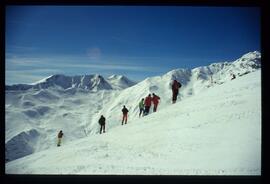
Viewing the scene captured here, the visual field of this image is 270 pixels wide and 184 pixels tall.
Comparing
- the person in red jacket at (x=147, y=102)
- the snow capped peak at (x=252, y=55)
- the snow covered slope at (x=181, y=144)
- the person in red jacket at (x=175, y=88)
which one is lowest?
the snow covered slope at (x=181, y=144)

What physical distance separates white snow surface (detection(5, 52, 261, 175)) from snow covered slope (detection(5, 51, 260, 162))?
1cm

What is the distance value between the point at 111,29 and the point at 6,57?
1.34 m

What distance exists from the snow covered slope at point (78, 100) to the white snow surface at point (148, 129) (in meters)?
0.01

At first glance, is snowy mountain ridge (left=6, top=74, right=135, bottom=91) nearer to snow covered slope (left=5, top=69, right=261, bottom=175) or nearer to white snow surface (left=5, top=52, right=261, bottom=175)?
white snow surface (left=5, top=52, right=261, bottom=175)

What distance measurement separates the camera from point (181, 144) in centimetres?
540

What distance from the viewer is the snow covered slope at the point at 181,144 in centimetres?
533

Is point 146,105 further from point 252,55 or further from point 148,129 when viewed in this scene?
point 252,55

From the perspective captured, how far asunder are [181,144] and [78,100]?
4.53 ft

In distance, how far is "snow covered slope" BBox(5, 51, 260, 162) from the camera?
5.39 m

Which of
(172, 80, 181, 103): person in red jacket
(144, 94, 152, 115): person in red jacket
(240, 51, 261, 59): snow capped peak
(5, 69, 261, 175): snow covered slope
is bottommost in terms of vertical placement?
(5, 69, 261, 175): snow covered slope

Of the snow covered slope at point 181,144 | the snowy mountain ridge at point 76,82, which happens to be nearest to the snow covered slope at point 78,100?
the snowy mountain ridge at point 76,82

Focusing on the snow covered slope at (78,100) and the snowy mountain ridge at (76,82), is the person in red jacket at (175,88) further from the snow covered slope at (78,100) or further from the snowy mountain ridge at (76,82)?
the snowy mountain ridge at (76,82)

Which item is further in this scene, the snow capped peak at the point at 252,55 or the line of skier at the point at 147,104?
the line of skier at the point at 147,104

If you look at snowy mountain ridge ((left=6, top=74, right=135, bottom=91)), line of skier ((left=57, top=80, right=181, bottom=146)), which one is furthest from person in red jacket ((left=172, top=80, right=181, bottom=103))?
snowy mountain ridge ((left=6, top=74, right=135, bottom=91))
